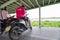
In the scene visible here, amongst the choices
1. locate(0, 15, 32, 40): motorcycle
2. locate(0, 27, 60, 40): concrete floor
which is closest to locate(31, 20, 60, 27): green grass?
locate(0, 27, 60, 40): concrete floor

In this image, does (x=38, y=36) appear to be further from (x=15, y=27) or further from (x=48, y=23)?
(x=48, y=23)

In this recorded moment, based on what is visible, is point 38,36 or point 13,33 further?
point 38,36

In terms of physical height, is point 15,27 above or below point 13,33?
above

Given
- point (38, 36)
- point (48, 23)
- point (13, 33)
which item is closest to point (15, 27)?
point (13, 33)

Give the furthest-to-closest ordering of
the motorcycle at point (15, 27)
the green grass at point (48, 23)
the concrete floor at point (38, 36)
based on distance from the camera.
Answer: the green grass at point (48, 23) < the concrete floor at point (38, 36) < the motorcycle at point (15, 27)

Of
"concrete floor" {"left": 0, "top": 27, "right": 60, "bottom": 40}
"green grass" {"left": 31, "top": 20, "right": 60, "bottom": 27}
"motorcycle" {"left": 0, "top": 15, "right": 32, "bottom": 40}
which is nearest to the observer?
"motorcycle" {"left": 0, "top": 15, "right": 32, "bottom": 40}

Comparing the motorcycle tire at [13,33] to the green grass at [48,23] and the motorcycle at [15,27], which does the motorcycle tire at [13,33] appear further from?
the green grass at [48,23]

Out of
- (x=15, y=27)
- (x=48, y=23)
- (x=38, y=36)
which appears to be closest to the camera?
(x=15, y=27)

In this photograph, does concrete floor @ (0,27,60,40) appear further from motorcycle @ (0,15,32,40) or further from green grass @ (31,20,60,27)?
green grass @ (31,20,60,27)

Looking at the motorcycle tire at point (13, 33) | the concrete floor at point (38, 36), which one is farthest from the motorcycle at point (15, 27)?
the concrete floor at point (38, 36)

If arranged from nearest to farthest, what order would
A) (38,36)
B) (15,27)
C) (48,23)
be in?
(15,27) → (38,36) → (48,23)

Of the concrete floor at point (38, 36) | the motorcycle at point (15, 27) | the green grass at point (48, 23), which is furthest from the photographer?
the green grass at point (48, 23)

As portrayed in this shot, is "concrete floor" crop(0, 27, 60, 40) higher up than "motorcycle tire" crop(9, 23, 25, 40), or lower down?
lower down

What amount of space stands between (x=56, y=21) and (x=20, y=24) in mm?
3367
